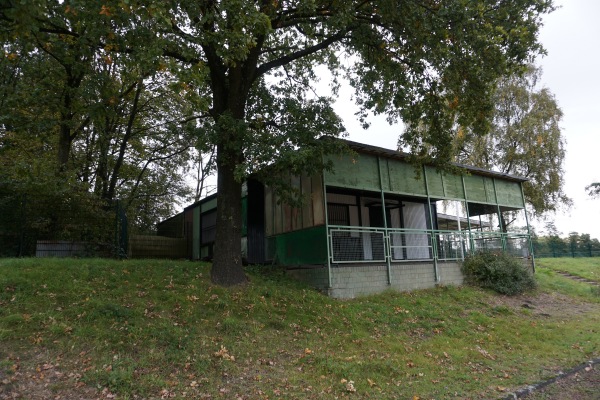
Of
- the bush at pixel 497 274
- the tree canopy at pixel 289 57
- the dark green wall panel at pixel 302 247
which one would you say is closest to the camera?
the tree canopy at pixel 289 57

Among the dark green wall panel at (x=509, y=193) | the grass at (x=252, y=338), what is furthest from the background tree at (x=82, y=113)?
the dark green wall panel at (x=509, y=193)

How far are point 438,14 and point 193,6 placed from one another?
5.19m

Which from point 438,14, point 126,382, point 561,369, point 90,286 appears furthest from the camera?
point 438,14

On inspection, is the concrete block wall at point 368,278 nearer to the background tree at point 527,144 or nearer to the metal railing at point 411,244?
the metal railing at point 411,244

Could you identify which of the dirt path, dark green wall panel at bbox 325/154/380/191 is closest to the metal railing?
dark green wall panel at bbox 325/154/380/191

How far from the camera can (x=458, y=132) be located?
2578 centimetres

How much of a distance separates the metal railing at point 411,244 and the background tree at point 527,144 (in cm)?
1093

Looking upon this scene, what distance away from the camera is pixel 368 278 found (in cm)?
1180

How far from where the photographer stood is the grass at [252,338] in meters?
5.84

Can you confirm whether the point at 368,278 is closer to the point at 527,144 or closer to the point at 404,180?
the point at 404,180

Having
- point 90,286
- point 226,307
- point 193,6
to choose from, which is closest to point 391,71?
point 193,6

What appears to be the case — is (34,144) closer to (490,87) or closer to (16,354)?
(16,354)

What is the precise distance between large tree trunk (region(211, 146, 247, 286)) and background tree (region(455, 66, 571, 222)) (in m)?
19.4

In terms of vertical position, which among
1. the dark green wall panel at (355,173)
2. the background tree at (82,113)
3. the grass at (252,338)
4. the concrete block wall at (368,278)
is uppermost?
the background tree at (82,113)
